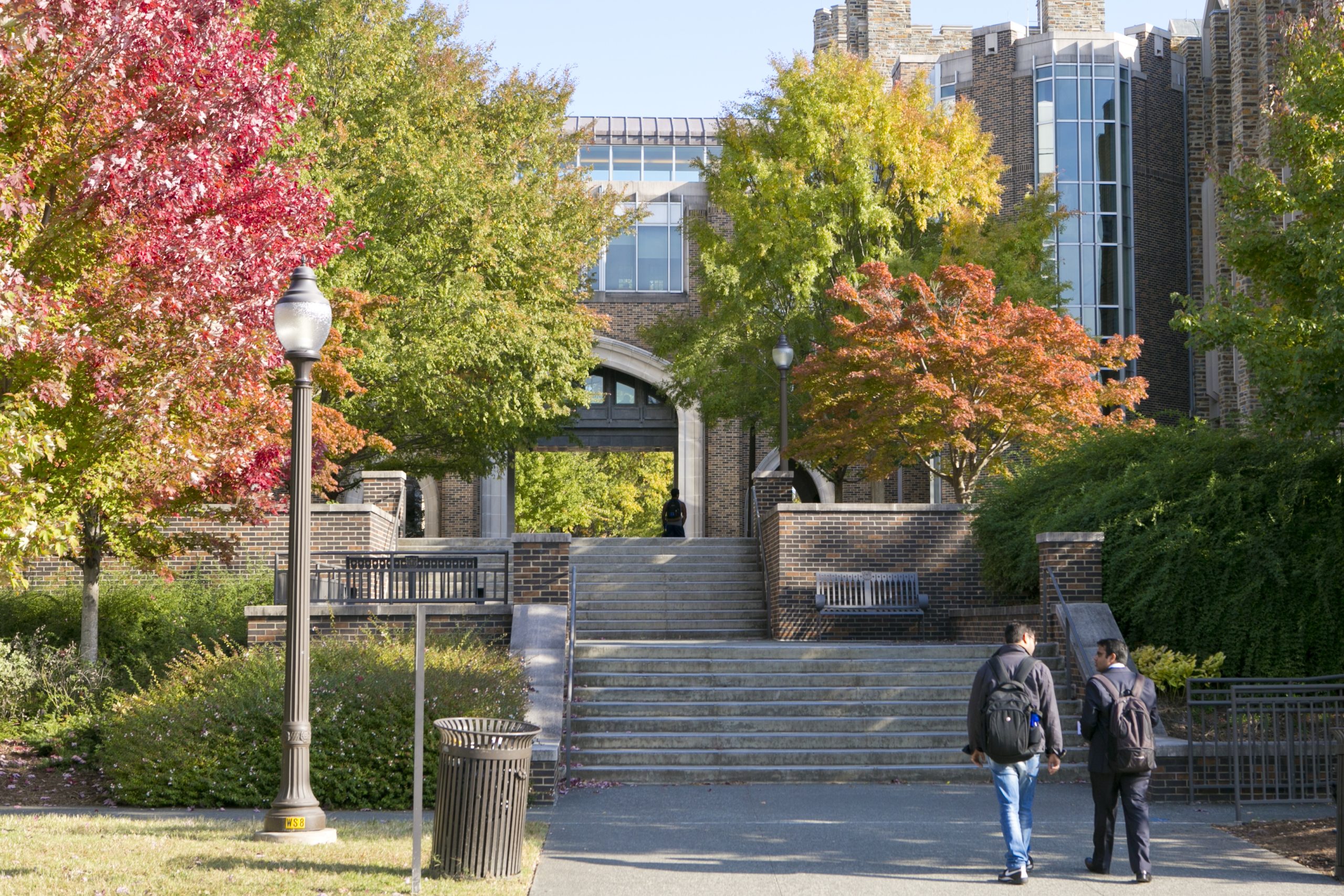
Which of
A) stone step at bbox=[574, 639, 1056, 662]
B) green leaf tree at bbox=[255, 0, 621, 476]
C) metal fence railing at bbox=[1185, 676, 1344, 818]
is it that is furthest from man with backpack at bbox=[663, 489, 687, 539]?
metal fence railing at bbox=[1185, 676, 1344, 818]

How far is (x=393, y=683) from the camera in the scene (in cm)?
1244

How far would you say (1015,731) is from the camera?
8.51 meters

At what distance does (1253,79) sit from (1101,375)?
9.23 m

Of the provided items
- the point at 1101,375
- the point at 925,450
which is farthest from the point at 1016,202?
the point at 925,450

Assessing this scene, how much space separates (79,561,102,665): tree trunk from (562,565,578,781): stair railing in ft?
18.3

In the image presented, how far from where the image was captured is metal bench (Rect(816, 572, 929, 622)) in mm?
19000

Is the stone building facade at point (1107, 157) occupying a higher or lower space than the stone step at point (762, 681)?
higher

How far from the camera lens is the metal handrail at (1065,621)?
14711 millimetres

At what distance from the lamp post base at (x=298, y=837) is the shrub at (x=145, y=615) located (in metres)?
7.48

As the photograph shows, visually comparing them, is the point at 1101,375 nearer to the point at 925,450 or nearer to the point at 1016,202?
the point at 1016,202

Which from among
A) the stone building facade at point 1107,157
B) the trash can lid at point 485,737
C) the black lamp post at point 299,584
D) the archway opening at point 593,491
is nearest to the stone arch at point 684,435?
the archway opening at point 593,491

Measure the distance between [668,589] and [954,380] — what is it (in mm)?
5477

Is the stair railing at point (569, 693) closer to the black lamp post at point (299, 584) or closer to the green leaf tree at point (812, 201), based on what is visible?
the black lamp post at point (299, 584)

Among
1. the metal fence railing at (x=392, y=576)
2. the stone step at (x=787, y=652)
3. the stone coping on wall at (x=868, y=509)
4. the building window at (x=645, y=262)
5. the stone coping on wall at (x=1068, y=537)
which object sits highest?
the building window at (x=645, y=262)
